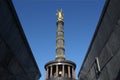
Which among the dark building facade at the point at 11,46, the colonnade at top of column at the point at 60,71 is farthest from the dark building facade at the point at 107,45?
the colonnade at top of column at the point at 60,71

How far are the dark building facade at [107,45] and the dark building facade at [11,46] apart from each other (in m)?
4.04

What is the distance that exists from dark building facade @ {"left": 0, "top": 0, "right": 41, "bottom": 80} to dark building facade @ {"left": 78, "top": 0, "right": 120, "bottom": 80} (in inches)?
159

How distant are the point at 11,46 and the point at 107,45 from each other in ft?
15.2

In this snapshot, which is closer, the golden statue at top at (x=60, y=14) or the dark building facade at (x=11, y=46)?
the dark building facade at (x=11, y=46)

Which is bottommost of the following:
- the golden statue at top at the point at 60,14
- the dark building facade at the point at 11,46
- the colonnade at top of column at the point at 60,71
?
the dark building facade at the point at 11,46

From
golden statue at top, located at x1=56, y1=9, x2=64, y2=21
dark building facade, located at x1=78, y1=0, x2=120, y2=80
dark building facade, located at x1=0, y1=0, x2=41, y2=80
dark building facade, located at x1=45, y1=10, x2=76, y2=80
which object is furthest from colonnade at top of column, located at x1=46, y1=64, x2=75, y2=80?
dark building facade, located at x1=0, y1=0, x2=41, y2=80

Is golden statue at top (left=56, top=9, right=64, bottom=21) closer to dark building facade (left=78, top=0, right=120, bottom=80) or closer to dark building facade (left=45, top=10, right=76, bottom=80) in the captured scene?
dark building facade (left=45, top=10, right=76, bottom=80)

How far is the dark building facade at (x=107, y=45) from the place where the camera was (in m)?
7.74

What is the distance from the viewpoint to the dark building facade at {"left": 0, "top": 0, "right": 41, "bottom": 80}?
7.48 metres

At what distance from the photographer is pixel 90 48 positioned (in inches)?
457

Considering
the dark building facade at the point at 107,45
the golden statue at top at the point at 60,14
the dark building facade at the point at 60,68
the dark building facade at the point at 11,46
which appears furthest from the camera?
the golden statue at top at the point at 60,14

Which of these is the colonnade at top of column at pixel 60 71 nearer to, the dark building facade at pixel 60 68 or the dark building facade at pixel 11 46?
the dark building facade at pixel 60 68

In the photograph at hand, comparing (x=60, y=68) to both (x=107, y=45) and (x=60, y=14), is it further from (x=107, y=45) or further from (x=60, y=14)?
(x=107, y=45)

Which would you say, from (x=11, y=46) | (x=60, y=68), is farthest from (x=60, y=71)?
(x=11, y=46)
